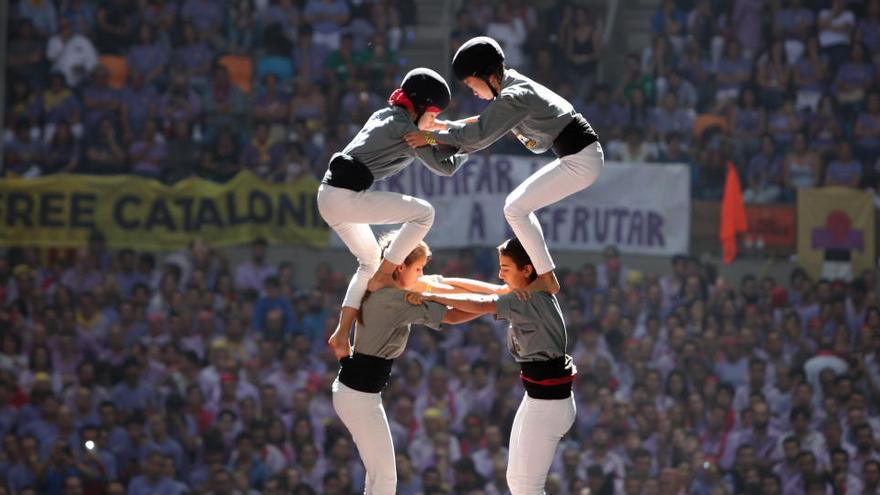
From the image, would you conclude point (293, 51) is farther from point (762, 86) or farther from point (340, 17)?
point (762, 86)

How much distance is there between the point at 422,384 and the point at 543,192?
5696mm

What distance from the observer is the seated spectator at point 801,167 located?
15922mm

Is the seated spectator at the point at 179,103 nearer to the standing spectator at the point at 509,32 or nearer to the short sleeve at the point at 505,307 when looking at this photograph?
the standing spectator at the point at 509,32

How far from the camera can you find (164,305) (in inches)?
552

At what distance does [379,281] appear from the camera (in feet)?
24.7

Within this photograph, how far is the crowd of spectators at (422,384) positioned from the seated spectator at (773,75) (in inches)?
104

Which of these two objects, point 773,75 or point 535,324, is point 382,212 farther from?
point 773,75

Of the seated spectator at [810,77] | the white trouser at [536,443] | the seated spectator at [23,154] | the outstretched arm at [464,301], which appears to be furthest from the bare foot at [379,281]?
the seated spectator at [810,77]

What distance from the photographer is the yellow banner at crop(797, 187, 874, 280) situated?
1524cm

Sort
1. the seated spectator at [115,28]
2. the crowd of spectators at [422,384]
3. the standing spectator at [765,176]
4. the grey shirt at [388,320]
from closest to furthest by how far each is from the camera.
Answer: the grey shirt at [388,320] < the crowd of spectators at [422,384] < the standing spectator at [765,176] < the seated spectator at [115,28]

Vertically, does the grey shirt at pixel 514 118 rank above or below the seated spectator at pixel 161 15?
below

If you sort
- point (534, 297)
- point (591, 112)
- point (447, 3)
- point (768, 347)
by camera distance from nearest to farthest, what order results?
point (534, 297), point (768, 347), point (591, 112), point (447, 3)

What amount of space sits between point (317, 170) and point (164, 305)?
7.94 feet

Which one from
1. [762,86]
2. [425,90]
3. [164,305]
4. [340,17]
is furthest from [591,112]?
[425,90]
